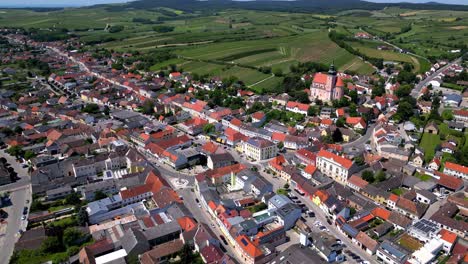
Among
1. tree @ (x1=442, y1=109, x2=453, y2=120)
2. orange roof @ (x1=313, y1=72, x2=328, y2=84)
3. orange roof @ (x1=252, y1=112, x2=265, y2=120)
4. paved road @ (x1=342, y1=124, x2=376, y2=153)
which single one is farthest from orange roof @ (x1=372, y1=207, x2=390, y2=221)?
orange roof @ (x1=313, y1=72, x2=328, y2=84)

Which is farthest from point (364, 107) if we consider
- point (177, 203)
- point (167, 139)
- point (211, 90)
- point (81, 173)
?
point (81, 173)

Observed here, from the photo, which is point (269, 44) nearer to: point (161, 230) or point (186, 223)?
point (186, 223)

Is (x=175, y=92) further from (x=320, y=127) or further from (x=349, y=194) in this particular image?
(x=349, y=194)

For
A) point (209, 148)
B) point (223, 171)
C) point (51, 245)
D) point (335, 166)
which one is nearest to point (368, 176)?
point (335, 166)

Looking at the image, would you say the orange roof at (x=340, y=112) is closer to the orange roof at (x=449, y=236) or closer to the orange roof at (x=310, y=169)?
the orange roof at (x=310, y=169)

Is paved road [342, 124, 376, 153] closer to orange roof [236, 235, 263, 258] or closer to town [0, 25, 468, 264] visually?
town [0, 25, 468, 264]

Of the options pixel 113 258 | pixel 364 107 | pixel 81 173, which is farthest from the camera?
pixel 364 107
